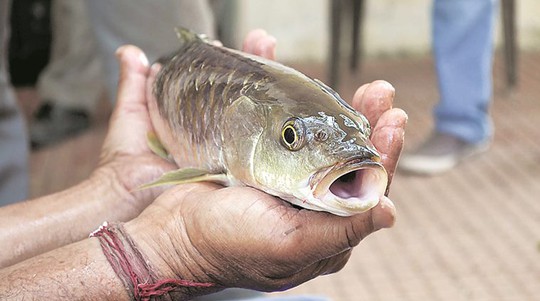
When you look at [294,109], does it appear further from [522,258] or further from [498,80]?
[498,80]

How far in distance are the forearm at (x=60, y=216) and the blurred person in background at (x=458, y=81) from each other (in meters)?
1.92

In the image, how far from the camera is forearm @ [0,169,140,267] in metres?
1.24

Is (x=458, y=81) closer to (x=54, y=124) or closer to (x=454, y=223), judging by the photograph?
(x=454, y=223)

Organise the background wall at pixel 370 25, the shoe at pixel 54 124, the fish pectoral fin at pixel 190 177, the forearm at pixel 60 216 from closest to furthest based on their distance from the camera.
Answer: the fish pectoral fin at pixel 190 177 → the forearm at pixel 60 216 → the shoe at pixel 54 124 → the background wall at pixel 370 25

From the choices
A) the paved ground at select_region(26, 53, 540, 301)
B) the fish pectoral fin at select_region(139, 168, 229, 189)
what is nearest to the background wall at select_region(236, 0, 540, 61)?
the paved ground at select_region(26, 53, 540, 301)

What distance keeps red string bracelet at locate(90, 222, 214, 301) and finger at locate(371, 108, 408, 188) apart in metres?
0.27

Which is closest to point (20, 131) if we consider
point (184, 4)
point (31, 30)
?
point (184, 4)

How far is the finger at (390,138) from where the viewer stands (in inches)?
37.6

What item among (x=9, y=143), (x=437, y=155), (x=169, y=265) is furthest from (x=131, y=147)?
(x=437, y=155)

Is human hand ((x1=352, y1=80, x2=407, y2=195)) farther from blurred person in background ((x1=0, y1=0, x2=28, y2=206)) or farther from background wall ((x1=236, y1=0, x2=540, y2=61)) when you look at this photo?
background wall ((x1=236, y1=0, x2=540, y2=61))

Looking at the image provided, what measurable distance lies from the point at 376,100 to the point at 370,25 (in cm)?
342

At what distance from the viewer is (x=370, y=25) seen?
438 cm

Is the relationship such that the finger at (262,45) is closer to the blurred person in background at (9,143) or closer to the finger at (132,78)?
the finger at (132,78)

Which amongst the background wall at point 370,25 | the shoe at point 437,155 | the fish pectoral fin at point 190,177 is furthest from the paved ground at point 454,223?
the fish pectoral fin at point 190,177
